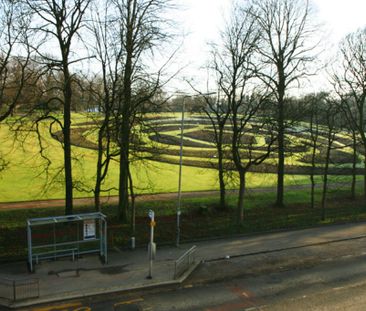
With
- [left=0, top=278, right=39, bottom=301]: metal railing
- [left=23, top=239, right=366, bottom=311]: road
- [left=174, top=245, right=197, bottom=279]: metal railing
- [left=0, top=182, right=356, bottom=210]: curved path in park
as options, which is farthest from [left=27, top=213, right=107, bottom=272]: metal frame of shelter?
[left=0, top=182, right=356, bottom=210]: curved path in park

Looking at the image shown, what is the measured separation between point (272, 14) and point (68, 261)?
23.8 metres

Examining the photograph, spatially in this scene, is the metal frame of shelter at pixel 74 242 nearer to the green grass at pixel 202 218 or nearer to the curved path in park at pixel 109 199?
the green grass at pixel 202 218

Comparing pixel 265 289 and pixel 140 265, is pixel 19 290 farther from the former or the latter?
pixel 265 289

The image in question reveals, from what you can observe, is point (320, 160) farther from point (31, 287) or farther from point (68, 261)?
point (31, 287)

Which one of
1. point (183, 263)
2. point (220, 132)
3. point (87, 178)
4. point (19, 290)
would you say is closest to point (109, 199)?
point (87, 178)

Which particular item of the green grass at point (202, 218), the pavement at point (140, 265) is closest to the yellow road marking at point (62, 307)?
the pavement at point (140, 265)

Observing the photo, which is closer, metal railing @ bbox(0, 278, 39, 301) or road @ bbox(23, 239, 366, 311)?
metal railing @ bbox(0, 278, 39, 301)

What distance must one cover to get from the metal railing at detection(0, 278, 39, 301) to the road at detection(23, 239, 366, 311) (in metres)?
0.91

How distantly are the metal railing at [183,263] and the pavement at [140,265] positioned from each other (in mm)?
195

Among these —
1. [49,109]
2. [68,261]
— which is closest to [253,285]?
[68,261]

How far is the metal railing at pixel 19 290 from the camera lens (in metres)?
13.7

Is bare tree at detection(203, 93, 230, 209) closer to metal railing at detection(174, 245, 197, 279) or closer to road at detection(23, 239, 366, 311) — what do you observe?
road at detection(23, 239, 366, 311)

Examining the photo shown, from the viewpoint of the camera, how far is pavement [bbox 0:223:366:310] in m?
14.8

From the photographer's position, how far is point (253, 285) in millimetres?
15852
